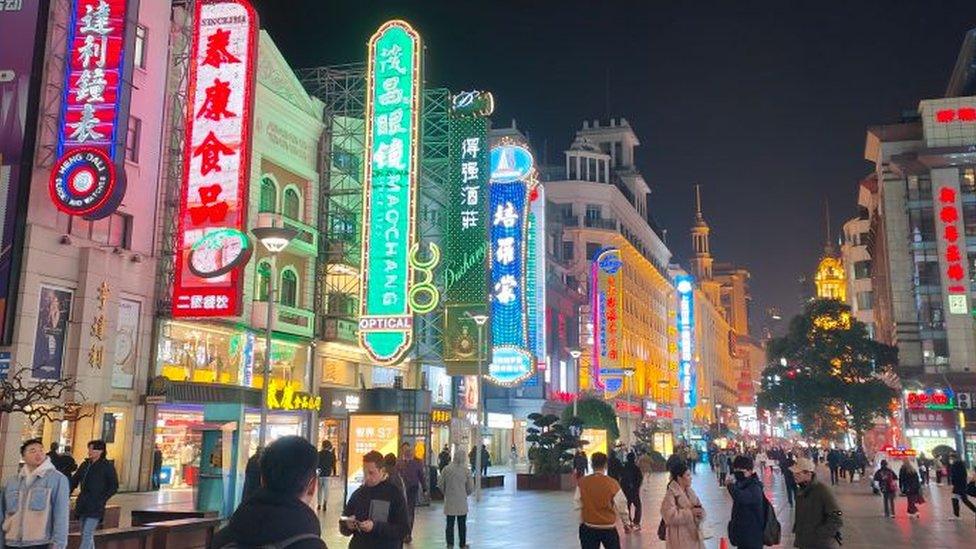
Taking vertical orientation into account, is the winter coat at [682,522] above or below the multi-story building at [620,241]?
below

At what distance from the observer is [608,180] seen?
84188mm

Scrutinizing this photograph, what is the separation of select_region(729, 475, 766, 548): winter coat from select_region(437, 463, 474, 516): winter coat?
244 inches

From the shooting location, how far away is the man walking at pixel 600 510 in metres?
9.73

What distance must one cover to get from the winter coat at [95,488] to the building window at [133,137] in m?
19.3

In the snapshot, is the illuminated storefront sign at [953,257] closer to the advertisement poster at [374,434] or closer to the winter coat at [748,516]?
the advertisement poster at [374,434]

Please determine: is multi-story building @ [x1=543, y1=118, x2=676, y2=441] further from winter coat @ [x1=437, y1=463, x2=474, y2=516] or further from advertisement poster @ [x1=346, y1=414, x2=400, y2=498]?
winter coat @ [x1=437, y1=463, x2=474, y2=516]

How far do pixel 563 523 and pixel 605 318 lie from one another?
5053 cm

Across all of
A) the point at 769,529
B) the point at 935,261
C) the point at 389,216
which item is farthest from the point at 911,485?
the point at 935,261

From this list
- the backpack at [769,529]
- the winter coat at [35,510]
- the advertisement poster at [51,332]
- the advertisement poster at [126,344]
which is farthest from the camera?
the advertisement poster at [126,344]

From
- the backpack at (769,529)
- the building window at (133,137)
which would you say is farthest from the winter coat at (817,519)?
the building window at (133,137)

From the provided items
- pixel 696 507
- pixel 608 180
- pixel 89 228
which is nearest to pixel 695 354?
pixel 608 180

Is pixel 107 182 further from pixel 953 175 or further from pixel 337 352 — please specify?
pixel 953 175

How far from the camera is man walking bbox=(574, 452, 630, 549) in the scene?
383 inches

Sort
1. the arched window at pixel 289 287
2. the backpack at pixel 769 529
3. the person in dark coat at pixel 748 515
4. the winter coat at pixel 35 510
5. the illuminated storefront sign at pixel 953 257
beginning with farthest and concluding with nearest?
the illuminated storefront sign at pixel 953 257
the arched window at pixel 289 287
the backpack at pixel 769 529
the person in dark coat at pixel 748 515
the winter coat at pixel 35 510
